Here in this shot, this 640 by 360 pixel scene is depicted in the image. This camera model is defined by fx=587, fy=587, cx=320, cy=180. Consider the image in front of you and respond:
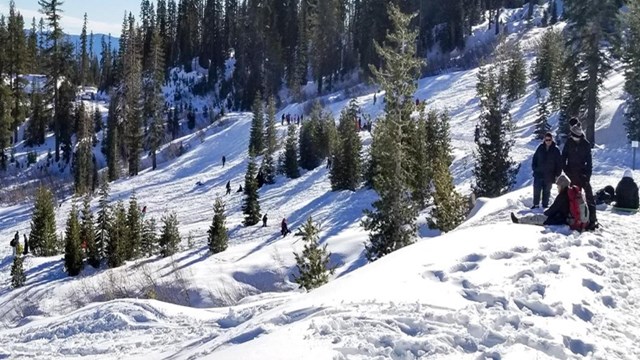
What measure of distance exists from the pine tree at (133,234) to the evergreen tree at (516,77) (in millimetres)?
28915

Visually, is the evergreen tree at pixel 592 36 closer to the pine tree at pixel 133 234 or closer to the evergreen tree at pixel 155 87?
the pine tree at pixel 133 234

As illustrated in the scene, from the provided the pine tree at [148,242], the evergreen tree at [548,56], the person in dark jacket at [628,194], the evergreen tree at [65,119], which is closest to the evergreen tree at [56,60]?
the evergreen tree at [65,119]

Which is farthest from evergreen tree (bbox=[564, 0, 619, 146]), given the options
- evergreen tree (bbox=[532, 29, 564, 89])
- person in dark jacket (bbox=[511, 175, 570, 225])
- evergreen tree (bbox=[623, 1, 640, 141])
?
Result: person in dark jacket (bbox=[511, 175, 570, 225])

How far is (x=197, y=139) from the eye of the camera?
62.0 meters

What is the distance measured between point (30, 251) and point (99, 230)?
21.2 ft

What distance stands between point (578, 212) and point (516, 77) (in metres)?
36.2

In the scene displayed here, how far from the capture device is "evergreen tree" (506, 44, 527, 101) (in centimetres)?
4425

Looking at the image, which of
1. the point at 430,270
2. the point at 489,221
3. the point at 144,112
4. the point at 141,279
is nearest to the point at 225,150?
the point at 144,112

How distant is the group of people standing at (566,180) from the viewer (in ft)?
37.9

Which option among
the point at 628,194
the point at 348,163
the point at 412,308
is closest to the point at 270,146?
the point at 348,163

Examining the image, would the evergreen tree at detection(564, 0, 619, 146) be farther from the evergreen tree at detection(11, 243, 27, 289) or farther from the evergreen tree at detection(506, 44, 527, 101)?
the evergreen tree at detection(11, 243, 27, 289)

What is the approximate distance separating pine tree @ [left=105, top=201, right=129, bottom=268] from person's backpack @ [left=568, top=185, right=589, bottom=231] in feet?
69.7

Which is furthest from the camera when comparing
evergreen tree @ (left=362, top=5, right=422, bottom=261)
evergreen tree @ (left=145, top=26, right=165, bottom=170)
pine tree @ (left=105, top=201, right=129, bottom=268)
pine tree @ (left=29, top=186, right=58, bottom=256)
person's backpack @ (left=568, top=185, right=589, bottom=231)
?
evergreen tree @ (left=145, top=26, right=165, bottom=170)

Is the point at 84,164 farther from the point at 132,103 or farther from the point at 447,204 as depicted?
the point at 447,204
